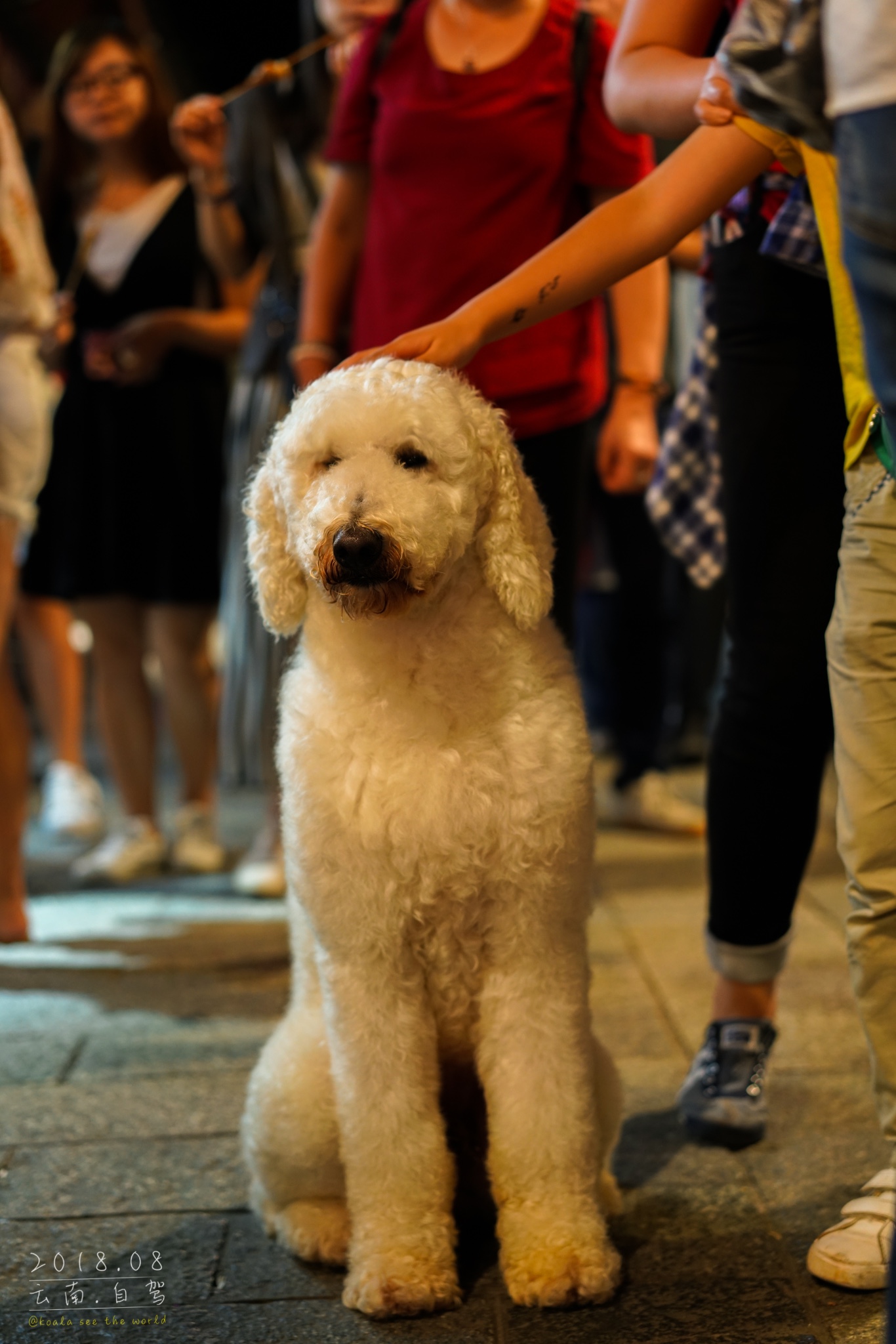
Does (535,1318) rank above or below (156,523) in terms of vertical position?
below

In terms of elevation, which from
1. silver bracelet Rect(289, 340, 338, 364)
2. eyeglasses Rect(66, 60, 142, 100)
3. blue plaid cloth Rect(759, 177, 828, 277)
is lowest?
silver bracelet Rect(289, 340, 338, 364)

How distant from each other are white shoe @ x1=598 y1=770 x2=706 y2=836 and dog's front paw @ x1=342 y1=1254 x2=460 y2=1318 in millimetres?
2840

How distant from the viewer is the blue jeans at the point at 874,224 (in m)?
1.03

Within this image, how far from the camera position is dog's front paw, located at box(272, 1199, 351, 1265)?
5.75 ft

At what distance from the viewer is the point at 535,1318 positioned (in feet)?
5.25

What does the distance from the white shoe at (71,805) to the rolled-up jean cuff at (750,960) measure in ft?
9.80

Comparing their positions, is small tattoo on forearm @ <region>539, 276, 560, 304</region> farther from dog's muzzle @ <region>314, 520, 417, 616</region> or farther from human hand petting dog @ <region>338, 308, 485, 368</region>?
dog's muzzle @ <region>314, 520, 417, 616</region>

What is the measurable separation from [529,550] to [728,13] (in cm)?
90

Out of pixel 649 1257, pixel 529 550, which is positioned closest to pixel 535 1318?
pixel 649 1257

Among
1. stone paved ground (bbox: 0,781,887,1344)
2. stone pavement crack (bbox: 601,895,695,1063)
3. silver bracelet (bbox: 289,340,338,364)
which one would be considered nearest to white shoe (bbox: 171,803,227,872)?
stone paved ground (bbox: 0,781,887,1344)

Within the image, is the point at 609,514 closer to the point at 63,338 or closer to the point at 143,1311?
the point at 63,338

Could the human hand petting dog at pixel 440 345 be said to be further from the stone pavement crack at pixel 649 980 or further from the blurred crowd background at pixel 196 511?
the stone pavement crack at pixel 649 980

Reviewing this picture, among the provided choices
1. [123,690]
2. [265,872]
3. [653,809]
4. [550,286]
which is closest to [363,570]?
[550,286]

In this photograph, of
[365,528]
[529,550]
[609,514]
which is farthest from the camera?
[609,514]
